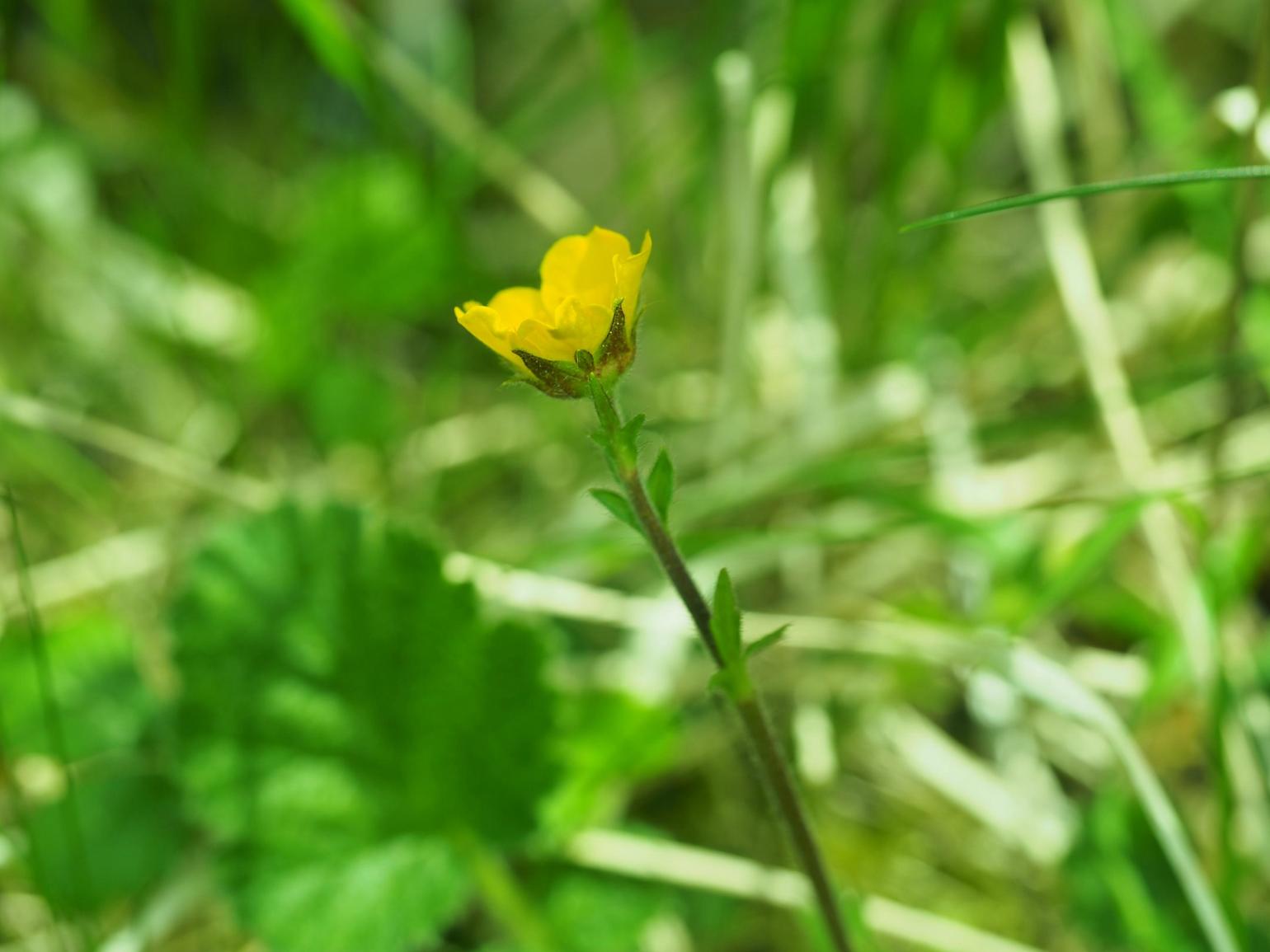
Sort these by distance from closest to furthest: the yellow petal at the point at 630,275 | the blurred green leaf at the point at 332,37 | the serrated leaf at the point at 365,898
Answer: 1. the yellow petal at the point at 630,275
2. the serrated leaf at the point at 365,898
3. the blurred green leaf at the point at 332,37

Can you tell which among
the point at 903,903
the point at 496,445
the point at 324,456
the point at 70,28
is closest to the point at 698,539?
the point at 903,903

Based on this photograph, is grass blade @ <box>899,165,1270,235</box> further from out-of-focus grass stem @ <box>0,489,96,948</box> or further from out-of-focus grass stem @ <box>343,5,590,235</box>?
out-of-focus grass stem @ <box>343,5,590,235</box>

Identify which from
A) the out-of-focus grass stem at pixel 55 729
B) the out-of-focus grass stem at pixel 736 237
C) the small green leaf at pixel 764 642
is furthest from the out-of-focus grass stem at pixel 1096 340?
the out-of-focus grass stem at pixel 55 729

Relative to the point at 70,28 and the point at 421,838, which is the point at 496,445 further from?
the point at 70,28

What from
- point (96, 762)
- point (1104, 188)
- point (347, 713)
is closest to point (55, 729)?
point (347, 713)

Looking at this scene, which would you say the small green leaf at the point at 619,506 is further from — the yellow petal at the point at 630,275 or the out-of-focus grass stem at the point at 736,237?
the out-of-focus grass stem at the point at 736,237

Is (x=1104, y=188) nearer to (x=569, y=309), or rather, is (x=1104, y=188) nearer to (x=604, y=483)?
(x=569, y=309)
